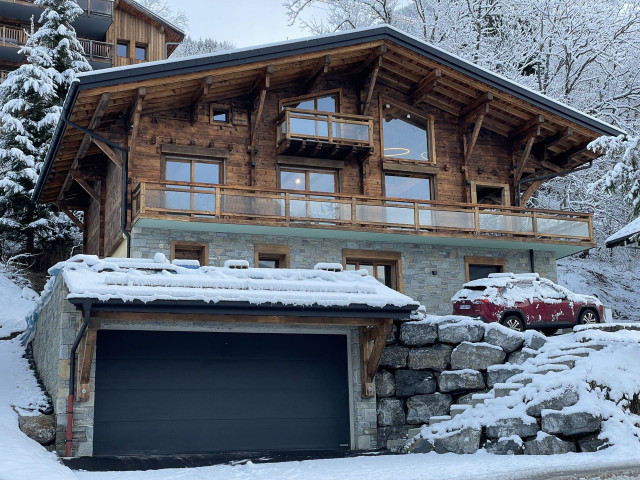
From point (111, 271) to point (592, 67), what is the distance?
88.5 feet

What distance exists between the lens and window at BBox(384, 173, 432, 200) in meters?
24.3

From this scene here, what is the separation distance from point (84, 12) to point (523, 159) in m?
25.3

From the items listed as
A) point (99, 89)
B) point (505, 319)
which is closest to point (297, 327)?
point (505, 319)

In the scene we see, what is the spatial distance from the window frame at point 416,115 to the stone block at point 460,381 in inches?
376

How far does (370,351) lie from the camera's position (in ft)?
51.5

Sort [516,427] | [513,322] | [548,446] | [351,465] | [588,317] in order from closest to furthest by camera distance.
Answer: [351,465] < [548,446] < [516,427] < [513,322] < [588,317]

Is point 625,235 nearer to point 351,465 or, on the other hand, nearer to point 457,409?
point 457,409

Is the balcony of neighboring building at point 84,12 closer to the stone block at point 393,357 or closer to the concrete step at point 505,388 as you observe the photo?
the stone block at point 393,357

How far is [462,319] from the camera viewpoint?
16.5 metres

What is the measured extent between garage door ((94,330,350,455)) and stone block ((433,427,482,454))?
2339mm

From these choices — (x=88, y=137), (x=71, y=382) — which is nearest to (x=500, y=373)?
(x=71, y=382)

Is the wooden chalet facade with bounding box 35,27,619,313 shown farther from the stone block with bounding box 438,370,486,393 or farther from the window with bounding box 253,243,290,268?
the stone block with bounding box 438,370,486,393

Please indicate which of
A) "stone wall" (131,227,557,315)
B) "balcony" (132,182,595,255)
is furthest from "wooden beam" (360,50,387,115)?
"stone wall" (131,227,557,315)

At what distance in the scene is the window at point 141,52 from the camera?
43.8 meters
